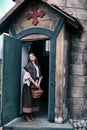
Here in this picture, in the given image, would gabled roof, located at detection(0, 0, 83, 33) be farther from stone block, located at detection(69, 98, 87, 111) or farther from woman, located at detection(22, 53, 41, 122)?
stone block, located at detection(69, 98, 87, 111)

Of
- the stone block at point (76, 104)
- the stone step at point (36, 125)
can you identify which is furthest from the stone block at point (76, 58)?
the stone step at point (36, 125)

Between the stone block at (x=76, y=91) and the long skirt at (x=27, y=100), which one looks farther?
the stone block at (x=76, y=91)

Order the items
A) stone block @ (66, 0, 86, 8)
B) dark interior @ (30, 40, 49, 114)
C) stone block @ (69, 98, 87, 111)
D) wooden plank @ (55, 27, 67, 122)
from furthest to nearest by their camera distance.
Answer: dark interior @ (30, 40, 49, 114) < stone block @ (66, 0, 86, 8) < stone block @ (69, 98, 87, 111) < wooden plank @ (55, 27, 67, 122)

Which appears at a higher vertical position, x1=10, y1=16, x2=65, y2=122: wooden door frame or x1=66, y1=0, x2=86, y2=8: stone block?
x1=66, y1=0, x2=86, y2=8: stone block

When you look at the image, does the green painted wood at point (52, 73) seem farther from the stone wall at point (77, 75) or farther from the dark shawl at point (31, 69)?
the stone wall at point (77, 75)

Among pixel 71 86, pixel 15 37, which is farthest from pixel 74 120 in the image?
pixel 15 37

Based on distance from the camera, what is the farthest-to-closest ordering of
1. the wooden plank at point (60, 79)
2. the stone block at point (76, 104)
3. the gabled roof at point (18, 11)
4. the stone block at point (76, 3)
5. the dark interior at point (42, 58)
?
the dark interior at point (42, 58) < the stone block at point (76, 3) < the stone block at point (76, 104) < the wooden plank at point (60, 79) < the gabled roof at point (18, 11)

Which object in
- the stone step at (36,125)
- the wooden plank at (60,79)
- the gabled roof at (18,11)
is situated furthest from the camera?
the wooden plank at (60,79)

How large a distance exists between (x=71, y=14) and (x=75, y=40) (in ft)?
2.59

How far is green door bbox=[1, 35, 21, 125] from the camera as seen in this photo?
845 centimetres

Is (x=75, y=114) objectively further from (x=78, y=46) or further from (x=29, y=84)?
(x=78, y=46)

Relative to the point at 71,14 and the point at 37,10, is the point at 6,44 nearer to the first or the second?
the point at 37,10

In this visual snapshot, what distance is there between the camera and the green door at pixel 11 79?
27.7 feet

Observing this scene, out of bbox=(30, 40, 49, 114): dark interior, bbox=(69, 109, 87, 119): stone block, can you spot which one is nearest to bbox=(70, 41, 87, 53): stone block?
bbox=(69, 109, 87, 119): stone block
